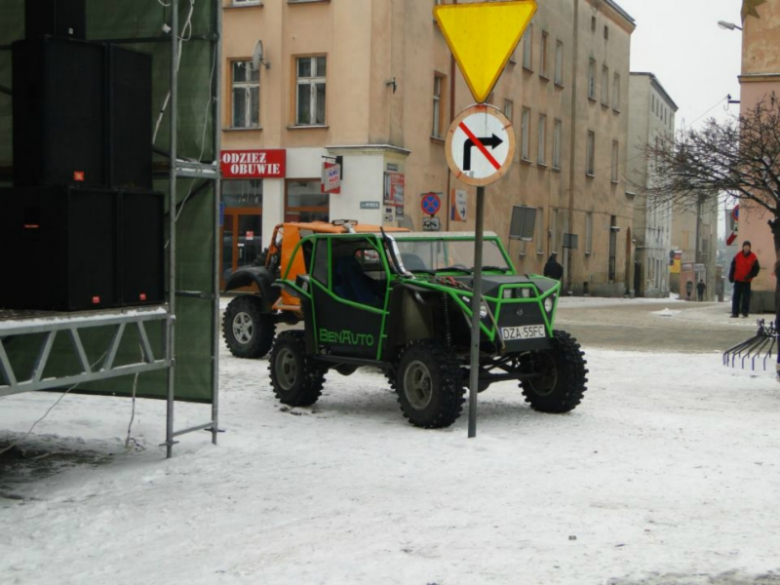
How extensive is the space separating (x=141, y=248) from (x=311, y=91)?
27.1 m

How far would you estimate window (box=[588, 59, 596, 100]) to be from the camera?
5159cm

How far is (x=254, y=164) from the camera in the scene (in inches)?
1373

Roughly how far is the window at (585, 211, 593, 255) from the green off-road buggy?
40.5 metres

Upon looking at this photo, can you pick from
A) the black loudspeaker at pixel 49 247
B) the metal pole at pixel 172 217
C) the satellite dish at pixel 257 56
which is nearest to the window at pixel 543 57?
the satellite dish at pixel 257 56

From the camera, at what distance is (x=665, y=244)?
77625 mm

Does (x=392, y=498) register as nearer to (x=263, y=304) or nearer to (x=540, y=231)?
(x=263, y=304)

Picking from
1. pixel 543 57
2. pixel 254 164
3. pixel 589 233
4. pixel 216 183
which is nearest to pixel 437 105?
pixel 254 164

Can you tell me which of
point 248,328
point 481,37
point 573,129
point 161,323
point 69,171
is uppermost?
point 573,129

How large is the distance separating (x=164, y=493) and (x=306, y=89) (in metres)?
28.0

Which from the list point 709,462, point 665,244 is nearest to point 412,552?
point 709,462

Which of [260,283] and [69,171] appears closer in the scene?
[69,171]

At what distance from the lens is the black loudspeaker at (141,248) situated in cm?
752

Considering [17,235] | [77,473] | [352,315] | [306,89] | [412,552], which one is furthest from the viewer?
[306,89]

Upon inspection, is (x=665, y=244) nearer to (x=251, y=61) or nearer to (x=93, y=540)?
(x=251, y=61)
